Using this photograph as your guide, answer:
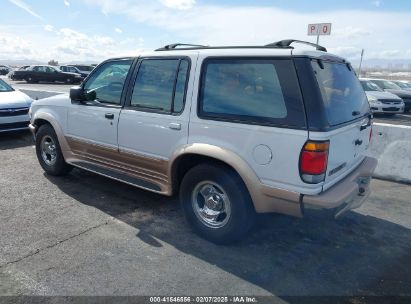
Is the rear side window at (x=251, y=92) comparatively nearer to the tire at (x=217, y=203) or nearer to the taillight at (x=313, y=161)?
the taillight at (x=313, y=161)

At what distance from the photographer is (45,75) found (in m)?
28.5

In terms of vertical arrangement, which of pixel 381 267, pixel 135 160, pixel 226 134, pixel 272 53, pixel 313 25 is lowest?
pixel 381 267

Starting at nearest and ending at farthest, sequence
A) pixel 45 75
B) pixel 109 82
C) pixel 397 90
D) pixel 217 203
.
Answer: pixel 217 203 → pixel 109 82 → pixel 397 90 → pixel 45 75

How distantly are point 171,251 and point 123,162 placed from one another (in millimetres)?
1390

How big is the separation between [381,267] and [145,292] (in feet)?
7.24

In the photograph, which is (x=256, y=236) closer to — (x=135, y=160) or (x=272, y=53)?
(x=135, y=160)

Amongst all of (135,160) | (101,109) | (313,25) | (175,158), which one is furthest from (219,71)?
(313,25)

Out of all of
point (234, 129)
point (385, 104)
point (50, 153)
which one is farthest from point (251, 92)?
point (385, 104)

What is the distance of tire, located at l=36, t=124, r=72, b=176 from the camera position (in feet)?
17.1

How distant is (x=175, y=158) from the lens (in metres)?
3.58

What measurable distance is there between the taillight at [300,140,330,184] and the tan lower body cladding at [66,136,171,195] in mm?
1547

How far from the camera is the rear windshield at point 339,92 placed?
2.96m

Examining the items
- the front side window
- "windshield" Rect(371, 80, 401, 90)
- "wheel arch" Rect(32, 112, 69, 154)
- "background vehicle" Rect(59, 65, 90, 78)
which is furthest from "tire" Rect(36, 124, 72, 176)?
"background vehicle" Rect(59, 65, 90, 78)

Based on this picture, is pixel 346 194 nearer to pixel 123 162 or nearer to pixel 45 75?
pixel 123 162
